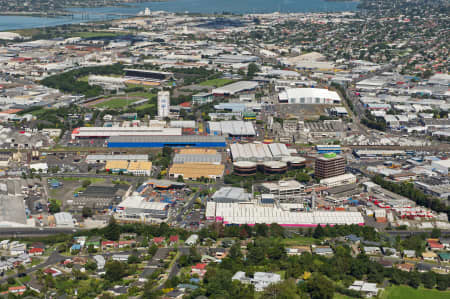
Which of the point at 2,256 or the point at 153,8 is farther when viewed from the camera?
the point at 153,8

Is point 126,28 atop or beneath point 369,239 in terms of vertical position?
atop

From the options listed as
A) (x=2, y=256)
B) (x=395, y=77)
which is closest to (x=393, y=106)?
(x=395, y=77)

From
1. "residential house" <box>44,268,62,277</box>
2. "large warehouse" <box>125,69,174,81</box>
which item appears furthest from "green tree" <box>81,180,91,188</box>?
"large warehouse" <box>125,69,174,81</box>

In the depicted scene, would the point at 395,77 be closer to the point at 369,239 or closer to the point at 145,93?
the point at 145,93

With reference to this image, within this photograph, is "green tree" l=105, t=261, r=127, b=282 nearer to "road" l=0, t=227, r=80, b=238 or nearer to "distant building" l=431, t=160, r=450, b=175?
"road" l=0, t=227, r=80, b=238

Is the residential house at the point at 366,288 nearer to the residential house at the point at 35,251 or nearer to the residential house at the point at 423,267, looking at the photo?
the residential house at the point at 423,267
